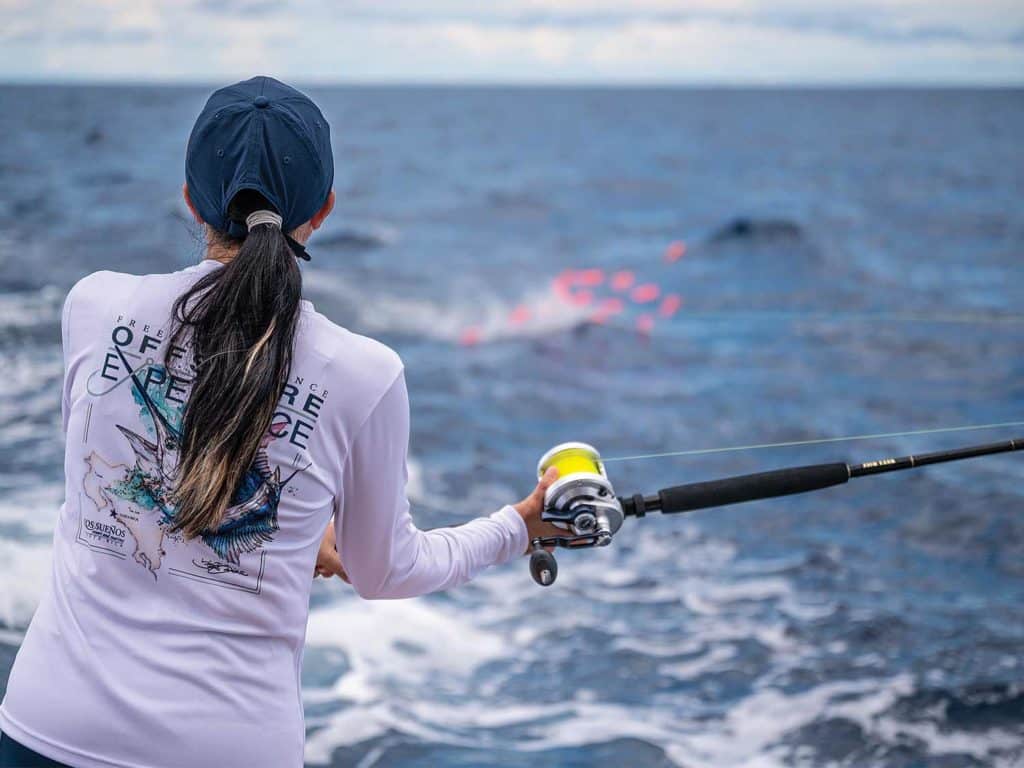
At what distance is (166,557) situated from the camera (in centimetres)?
136

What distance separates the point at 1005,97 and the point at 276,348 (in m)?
119

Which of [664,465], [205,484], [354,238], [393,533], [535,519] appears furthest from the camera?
[354,238]

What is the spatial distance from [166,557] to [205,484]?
0.10 m

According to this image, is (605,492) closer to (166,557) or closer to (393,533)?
(393,533)

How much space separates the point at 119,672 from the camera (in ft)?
4.41

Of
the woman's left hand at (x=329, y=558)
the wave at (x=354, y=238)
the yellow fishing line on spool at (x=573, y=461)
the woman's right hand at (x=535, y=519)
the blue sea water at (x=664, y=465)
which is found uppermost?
the wave at (x=354, y=238)

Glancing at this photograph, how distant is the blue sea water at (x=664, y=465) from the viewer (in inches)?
194

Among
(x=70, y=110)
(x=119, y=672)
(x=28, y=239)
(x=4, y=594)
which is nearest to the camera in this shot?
(x=119, y=672)

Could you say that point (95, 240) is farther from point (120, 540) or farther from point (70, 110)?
point (70, 110)

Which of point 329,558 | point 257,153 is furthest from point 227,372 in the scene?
point 329,558

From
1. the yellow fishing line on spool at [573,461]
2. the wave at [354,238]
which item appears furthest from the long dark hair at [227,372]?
the wave at [354,238]

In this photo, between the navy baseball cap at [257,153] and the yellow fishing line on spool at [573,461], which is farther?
the yellow fishing line on spool at [573,461]

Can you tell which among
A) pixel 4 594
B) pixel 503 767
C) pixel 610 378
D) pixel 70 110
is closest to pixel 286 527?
pixel 503 767

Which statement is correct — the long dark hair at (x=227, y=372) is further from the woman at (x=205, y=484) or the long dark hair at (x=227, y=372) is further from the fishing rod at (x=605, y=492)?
the fishing rod at (x=605, y=492)
